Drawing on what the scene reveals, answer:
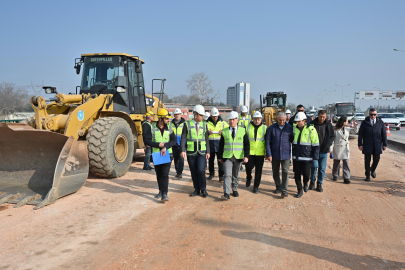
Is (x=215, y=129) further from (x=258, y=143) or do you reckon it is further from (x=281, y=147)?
(x=281, y=147)

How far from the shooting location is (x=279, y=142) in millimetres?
6684

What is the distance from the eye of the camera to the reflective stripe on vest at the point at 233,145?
21.4 ft

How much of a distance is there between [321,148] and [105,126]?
16.4 feet

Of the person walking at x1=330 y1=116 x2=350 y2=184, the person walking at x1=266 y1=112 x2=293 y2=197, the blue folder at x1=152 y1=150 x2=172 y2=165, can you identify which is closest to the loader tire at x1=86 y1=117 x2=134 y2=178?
the blue folder at x1=152 y1=150 x2=172 y2=165

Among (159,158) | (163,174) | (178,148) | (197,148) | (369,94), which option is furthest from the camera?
(369,94)

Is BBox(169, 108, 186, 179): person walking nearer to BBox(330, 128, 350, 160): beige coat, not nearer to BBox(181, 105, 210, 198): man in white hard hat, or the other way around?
BBox(181, 105, 210, 198): man in white hard hat

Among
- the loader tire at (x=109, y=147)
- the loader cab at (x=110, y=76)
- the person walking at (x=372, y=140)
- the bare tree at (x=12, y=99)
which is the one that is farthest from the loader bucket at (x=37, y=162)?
the bare tree at (x=12, y=99)

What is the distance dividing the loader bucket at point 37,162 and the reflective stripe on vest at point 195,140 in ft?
6.96

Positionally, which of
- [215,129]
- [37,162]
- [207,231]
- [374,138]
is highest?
[215,129]

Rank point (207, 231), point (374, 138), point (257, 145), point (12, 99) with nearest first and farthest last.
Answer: point (207, 231)
point (257, 145)
point (374, 138)
point (12, 99)

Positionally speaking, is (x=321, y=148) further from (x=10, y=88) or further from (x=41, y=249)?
(x=10, y=88)

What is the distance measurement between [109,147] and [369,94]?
2703 inches

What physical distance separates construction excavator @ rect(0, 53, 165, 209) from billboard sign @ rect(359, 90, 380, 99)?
65.9 meters

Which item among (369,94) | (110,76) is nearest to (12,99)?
(110,76)
